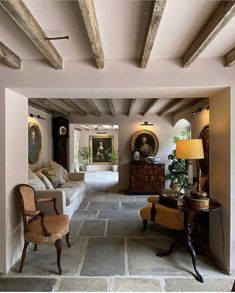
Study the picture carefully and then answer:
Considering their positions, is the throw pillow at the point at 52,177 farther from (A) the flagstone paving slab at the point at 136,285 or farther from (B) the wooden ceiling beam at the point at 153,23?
(B) the wooden ceiling beam at the point at 153,23

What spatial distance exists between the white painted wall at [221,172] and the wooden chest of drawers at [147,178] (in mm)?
3624

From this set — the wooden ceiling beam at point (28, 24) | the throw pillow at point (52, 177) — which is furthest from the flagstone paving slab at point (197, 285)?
the throw pillow at point (52, 177)

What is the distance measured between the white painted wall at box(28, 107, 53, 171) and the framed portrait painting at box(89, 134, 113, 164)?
601 centimetres

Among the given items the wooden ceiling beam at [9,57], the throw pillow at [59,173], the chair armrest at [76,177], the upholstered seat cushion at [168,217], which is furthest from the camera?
the chair armrest at [76,177]

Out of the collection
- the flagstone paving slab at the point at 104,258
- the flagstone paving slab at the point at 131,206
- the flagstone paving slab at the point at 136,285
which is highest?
the flagstone paving slab at the point at 131,206

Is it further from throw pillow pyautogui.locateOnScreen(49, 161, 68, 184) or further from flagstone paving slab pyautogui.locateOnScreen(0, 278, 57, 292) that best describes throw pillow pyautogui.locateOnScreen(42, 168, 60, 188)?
flagstone paving slab pyautogui.locateOnScreen(0, 278, 57, 292)

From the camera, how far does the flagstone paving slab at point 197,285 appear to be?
2.44 metres

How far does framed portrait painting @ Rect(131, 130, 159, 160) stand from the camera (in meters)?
7.34

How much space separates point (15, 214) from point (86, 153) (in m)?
9.43

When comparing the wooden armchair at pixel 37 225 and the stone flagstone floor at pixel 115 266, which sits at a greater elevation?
the wooden armchair at pixel 37 225

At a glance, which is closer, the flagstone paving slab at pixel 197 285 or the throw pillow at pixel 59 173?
the flagstone paving slab at pixel 197 285

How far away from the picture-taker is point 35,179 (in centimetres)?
433

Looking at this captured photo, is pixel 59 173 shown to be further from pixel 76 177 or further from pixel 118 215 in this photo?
pixel 118 215

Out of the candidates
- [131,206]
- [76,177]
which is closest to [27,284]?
[131,206]
